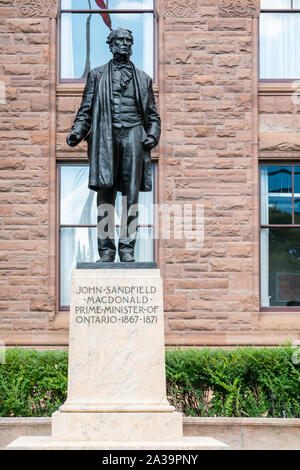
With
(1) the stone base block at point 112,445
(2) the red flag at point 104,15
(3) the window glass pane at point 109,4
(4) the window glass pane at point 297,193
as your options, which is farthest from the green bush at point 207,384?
(3) the window glass pane at point 109,4

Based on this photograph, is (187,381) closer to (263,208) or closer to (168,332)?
(168,332)

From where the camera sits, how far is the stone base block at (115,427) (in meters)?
11.7

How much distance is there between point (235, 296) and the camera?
59.7ft

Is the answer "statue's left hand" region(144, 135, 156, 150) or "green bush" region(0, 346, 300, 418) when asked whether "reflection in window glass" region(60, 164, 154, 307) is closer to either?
"green bush" region(0, 346, 300, 418)

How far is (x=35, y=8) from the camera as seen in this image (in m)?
18.7

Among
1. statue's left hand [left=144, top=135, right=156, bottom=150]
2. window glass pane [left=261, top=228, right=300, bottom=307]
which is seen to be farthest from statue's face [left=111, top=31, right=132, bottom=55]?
window glass pane [left=261, top=228, right=300, bottom=307]

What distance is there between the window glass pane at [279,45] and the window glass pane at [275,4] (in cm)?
12

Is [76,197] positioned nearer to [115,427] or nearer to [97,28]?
[97,28]

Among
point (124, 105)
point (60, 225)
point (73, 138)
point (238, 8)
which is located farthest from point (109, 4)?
point (73, 138)

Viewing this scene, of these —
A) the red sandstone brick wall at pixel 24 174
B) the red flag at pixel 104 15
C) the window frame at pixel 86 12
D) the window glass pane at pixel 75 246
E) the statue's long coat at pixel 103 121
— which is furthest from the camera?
the red flag at pixel 104 15

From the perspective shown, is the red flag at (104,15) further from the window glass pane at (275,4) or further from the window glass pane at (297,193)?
the window glass pane at (297,193)

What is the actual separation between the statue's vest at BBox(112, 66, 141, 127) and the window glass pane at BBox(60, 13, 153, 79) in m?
6.25

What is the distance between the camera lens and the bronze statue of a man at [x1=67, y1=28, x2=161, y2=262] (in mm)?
12711

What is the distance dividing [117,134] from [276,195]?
6.79 meters
